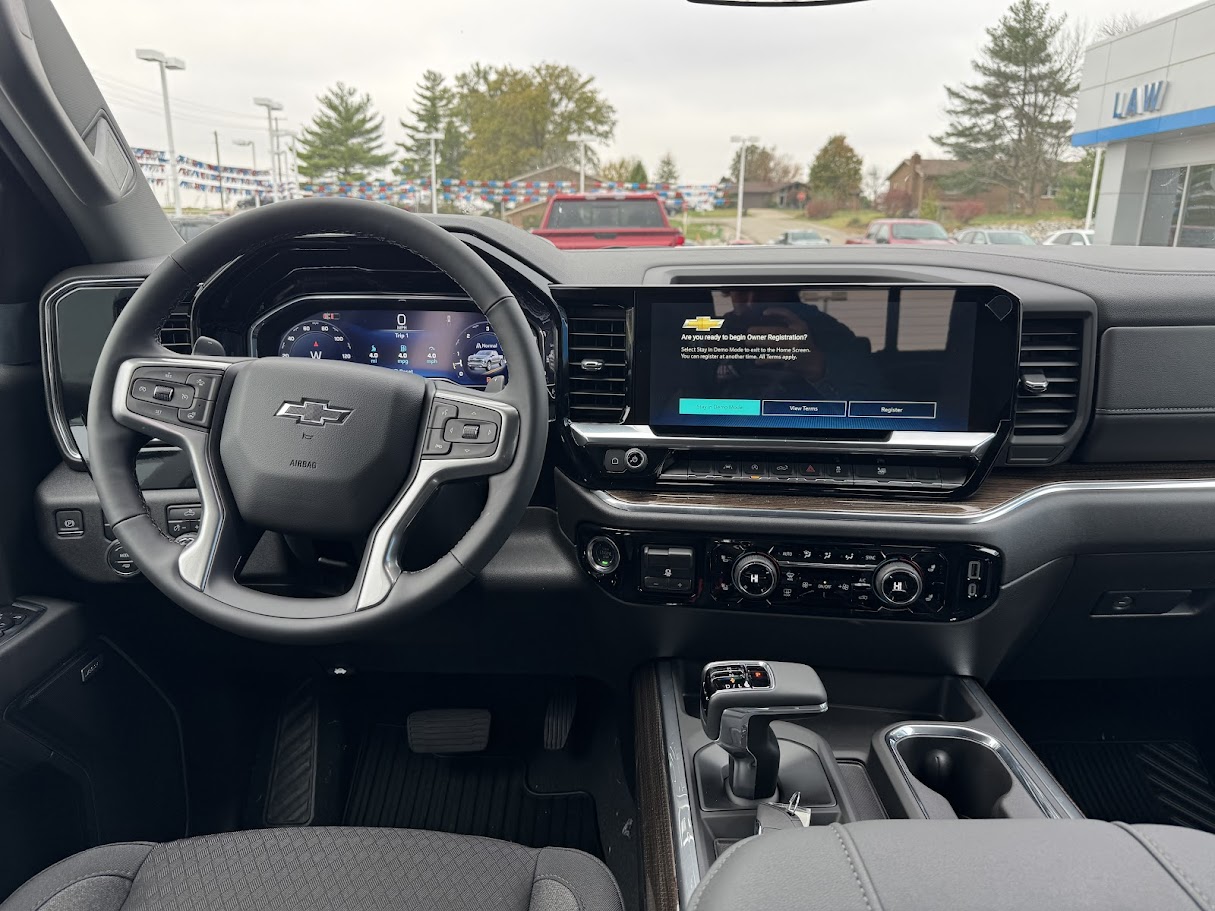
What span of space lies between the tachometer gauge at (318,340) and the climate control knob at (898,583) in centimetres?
124

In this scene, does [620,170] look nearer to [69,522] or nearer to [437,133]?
[437,133]

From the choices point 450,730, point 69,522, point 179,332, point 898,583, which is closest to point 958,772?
point 898,583

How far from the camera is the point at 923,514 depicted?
163 cm

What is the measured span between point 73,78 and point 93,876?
1.61 meters

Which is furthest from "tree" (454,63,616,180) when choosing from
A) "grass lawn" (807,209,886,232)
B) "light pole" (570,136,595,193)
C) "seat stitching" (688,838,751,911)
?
"grass lawn" (807,209,886,232)

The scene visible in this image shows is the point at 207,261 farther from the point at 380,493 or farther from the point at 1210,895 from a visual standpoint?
the point at 1210,895

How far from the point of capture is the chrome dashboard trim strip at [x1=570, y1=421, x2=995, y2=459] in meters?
1.61

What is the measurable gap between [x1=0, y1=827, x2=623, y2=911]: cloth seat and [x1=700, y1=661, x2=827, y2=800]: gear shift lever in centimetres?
28

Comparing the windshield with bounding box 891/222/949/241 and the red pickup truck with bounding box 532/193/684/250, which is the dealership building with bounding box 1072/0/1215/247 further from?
the red pickup truck with bounding box 532/193/684/250

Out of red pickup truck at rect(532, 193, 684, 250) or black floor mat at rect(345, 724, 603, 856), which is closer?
black floor mat at rect(345, 724, 603, 856)

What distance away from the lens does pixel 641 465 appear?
5.61ft

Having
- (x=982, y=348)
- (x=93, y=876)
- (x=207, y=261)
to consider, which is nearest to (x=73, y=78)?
(x=207, y=261)

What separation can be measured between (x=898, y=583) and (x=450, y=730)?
1.27 meters

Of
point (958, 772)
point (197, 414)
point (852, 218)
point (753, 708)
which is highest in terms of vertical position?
point (852, 218)
